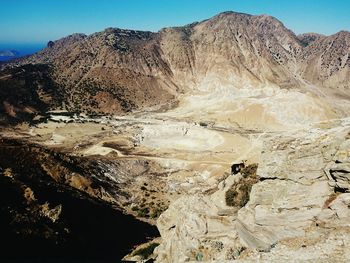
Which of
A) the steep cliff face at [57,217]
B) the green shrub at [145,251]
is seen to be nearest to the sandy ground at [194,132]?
the steep cliff face at [57,217]

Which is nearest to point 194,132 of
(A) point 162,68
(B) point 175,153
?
(B) point 175,153

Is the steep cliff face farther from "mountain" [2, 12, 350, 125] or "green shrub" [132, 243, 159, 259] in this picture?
"mountain" [2, 12, 350, 125]

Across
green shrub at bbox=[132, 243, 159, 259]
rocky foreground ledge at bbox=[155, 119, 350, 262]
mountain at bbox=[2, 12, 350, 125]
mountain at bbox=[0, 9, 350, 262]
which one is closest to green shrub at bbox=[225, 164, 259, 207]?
mountain at bbox=[0, 9, 350, 262]

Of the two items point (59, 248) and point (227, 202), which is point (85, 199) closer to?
point (59, 248)

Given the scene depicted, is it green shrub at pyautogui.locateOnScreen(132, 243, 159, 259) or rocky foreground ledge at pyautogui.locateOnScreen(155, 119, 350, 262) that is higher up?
rocky foreground ledge at pyautogui.locateOnScreen(155, 119, 350, 262)

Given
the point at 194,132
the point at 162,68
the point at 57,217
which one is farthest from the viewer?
the point at 162,68

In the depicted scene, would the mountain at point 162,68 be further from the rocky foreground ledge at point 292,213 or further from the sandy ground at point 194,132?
the rocky foreground ledge at point 292,213

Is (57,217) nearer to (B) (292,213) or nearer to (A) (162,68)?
(B) (292,213)

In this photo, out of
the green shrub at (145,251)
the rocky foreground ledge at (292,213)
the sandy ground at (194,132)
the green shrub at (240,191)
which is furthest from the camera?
the sandy ground at (194,132)
